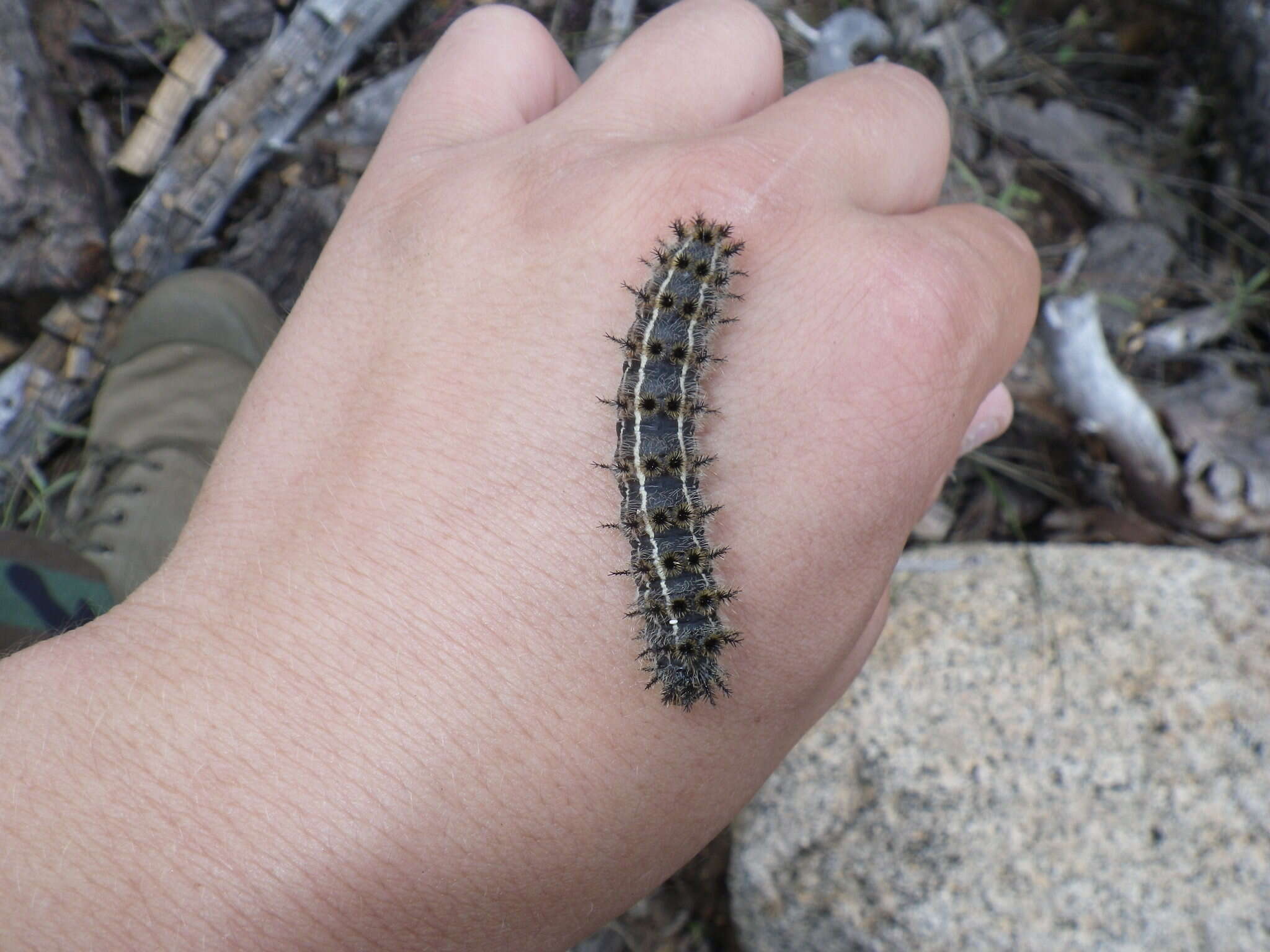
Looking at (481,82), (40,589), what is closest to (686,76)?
(481,82)

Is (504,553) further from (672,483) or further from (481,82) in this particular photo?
(481,82)

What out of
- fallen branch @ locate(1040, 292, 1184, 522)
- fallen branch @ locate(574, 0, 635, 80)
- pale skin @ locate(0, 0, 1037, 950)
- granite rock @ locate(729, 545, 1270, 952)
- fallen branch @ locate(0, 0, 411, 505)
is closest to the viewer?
pale skin @ locate(0, 0, 1037, 950)

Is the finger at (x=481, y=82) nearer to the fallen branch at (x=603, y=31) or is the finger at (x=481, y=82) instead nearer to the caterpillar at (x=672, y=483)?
the caterpillar at (x=672, y=483)

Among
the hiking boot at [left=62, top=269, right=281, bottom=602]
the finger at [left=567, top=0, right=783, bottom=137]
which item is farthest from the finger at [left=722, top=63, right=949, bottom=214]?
the hiking boot at [left=62, top=269, right=281, bottom=602]

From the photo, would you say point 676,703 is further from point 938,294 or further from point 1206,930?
point 1206,930

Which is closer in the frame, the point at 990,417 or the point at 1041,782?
Answer: the point at 990,417

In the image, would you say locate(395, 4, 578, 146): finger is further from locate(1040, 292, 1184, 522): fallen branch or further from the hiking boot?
locate(1040, 292, 1184, 522): fallen branch

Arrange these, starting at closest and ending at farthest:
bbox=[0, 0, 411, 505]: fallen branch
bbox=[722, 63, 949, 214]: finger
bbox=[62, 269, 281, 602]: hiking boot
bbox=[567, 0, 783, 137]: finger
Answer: bbox=[722, 63, 949, 214]: finger
bbox=[567, 0, 783, 137]: finger
bbox=[62, 269, 281, 602]: hiking boot
bbox=[0, 0, 411, 505]: fallen branch
